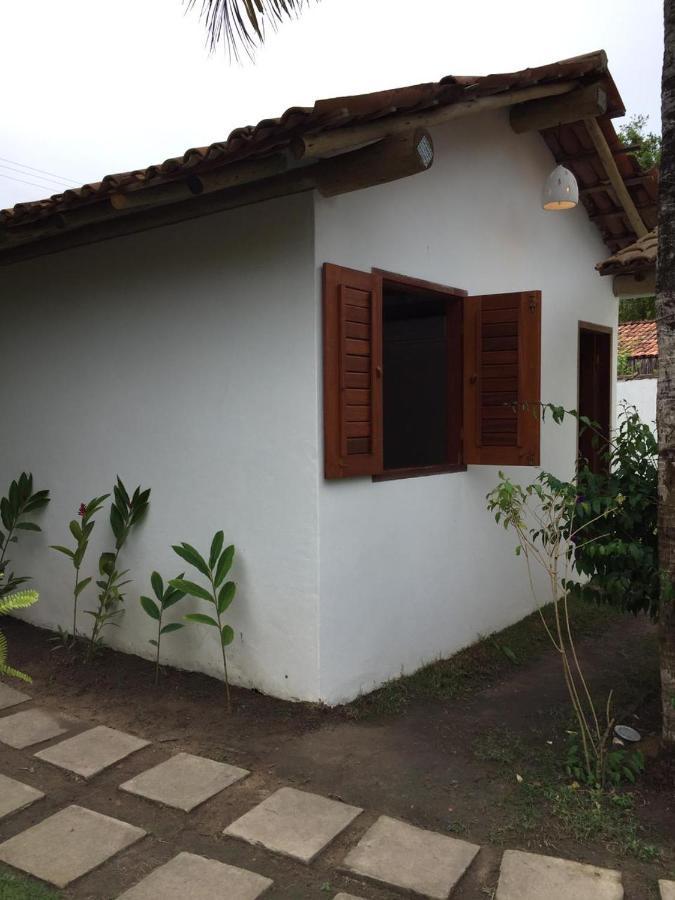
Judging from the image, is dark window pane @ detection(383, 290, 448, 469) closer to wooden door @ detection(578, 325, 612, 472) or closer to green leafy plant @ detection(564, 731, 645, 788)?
wooden door @ detection(578, 325, 612, 472)

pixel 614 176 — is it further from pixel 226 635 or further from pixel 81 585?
pixel 81 585

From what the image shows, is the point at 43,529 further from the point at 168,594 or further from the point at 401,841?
the point at 401,841

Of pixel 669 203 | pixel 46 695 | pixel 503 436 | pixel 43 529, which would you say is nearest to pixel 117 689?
pixel 46 695

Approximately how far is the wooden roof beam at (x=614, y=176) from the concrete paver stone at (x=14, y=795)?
5544 mm

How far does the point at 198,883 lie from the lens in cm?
253

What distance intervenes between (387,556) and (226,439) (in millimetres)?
1222

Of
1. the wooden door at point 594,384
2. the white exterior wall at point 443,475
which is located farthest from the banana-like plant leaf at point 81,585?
the wooden door at point 594,384

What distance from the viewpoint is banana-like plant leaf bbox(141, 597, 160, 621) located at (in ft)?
14.3

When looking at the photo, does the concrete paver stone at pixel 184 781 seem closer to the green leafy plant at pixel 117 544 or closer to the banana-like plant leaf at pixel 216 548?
the banana-like plant leaf at pixel 216 548

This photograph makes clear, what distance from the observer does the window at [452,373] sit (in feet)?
12.9

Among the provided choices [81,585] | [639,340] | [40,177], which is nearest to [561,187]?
[81,585]

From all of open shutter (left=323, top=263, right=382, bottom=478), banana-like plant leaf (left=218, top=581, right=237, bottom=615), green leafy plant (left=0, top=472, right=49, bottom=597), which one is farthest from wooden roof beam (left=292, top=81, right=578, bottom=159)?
green leafy plant (left=0, top=472, right=49, bottom=597)

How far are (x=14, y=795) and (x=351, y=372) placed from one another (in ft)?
8.62

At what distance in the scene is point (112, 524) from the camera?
4.73 m
